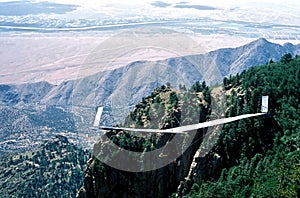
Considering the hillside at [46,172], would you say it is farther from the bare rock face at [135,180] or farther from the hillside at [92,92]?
the bare rock face at [135,180]

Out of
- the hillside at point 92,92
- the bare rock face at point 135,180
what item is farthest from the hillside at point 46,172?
the bare rock face at point 135,180

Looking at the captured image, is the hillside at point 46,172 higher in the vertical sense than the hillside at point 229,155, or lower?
lower

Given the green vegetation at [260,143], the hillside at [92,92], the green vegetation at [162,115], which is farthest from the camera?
the hillside at [92,92]

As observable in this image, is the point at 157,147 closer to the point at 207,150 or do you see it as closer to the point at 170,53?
the point at 207,150

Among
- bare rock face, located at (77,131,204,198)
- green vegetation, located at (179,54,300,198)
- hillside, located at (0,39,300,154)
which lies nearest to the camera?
green vegetation, located at (179,54,300,198)

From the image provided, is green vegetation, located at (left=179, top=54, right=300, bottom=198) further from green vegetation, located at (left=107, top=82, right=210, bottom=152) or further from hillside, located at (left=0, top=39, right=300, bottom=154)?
hillside, located at (left=0, top=39, right=300, bottom=154)

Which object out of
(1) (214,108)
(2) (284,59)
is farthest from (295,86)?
(2) (284,59)

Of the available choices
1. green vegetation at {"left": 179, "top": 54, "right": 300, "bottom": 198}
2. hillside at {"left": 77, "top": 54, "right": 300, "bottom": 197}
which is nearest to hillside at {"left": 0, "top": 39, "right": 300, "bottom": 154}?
green vegetation at {"left": 179, "top": 54, "right": 300, "bottom": 198}

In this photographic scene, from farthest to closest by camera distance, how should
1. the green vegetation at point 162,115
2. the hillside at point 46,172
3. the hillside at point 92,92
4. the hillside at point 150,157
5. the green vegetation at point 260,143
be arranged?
the hillside at point 46,172
the hillside at point 92,92
the green vegetation at point 162,115
the hillside at point 150,157
the green vegetation at point 260,143
